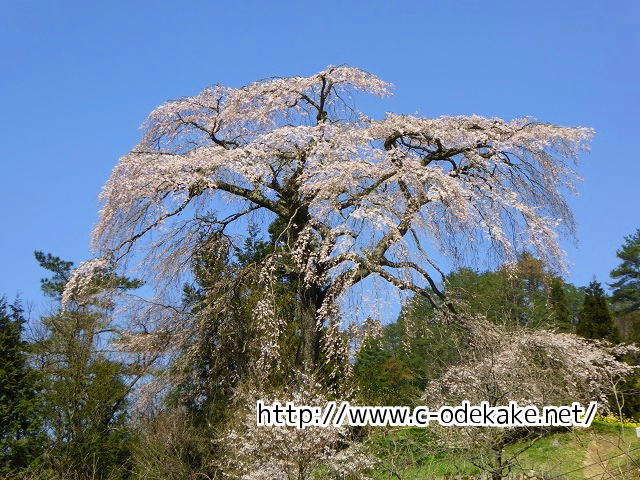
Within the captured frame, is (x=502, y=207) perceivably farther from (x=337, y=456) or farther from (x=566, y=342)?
(x=337, y=456)

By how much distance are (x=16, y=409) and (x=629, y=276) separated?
105 feet

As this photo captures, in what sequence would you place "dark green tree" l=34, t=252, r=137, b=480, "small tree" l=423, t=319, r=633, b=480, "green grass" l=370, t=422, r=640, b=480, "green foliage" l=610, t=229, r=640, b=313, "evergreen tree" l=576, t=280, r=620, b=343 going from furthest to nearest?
"green foliage" l=610, t=229, r=640, b=313, "evergreen tree" l=576, t=280, r=620, b=343, "dark green tree" l=34, t=252, r=137, b=480, "green grass" l=370, t=422, r=640, b=480, "small tree" l=423, t=319, r=633, b=480

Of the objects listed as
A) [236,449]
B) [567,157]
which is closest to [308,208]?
[236,449]

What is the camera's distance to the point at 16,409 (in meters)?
10.7

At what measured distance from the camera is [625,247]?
1357 inches

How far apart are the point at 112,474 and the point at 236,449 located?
152 inches

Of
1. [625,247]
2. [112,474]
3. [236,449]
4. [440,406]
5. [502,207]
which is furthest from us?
[625,247]

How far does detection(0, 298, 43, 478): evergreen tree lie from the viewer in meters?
10.6

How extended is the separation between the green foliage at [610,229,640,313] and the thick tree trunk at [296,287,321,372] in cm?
2730

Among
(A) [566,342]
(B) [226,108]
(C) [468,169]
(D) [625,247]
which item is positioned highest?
(D) [625,247]

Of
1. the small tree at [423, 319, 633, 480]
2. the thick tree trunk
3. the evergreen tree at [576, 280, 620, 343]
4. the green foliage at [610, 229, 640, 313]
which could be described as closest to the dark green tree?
the thick tree trunk

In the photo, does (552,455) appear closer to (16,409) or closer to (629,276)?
(16,409)

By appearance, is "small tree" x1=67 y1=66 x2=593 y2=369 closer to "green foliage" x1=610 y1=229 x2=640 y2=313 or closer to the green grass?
the green grass

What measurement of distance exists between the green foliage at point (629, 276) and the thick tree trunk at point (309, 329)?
27.3m
